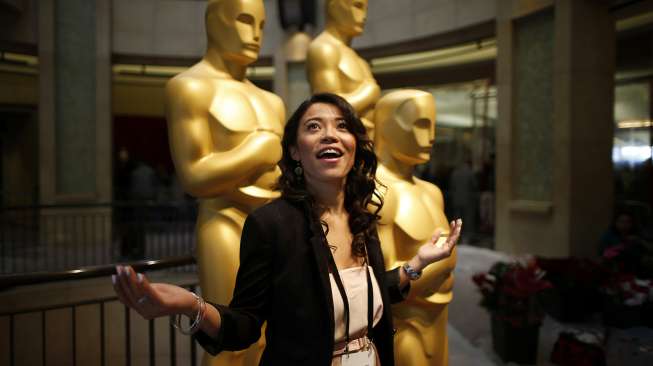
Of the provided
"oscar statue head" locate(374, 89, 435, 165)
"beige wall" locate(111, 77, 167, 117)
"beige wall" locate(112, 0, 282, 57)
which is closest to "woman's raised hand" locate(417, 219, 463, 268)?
"oscar statue head" locate(374, 89, 435, 165)

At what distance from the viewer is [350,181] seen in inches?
68.8

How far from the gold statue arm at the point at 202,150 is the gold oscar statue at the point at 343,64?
36.7 inches

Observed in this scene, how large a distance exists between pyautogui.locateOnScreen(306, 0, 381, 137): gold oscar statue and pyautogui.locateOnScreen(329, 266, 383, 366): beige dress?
1.87 m

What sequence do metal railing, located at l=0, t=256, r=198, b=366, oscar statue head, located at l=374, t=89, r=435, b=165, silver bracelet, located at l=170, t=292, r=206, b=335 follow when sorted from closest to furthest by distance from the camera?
silver bracelet, located at l=170, t=292, r=206, b=335, oscar statue head, located at l=374, t=89, r=435, b=165, metal railing, located at l=0, t=256, r=198, b=366

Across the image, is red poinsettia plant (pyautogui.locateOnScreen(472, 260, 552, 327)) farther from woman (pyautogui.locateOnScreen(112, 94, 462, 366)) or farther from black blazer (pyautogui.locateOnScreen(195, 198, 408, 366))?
black blazer (pyautogui.locateOnScreen(195, 198, 408, 366))

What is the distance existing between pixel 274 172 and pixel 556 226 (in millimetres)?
4815

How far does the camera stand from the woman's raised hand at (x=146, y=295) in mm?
1121

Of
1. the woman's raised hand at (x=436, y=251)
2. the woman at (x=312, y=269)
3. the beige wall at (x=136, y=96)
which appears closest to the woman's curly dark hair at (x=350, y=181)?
the woman at (x=312, y=269)

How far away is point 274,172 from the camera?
282cm

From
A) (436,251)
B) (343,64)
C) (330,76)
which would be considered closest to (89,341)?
(330,76)

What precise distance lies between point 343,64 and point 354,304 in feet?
7.62

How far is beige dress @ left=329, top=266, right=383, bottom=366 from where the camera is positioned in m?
1.49

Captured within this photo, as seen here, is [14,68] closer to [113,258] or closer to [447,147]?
[113,258]

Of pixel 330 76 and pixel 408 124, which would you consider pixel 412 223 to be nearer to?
pixel 408 124
